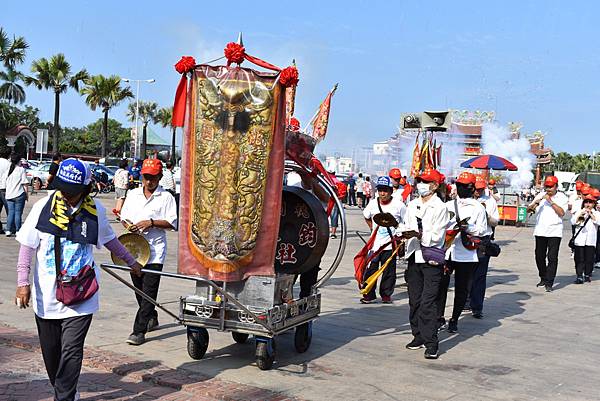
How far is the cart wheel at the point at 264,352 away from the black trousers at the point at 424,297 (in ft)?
5.66

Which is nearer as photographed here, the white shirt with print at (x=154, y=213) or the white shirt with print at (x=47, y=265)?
the white shirt with print at (x=47, y=265)

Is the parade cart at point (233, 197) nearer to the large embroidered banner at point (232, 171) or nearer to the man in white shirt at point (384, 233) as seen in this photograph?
the large embroidered banner at point (232, 171)

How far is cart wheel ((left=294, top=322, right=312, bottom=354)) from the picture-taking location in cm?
719

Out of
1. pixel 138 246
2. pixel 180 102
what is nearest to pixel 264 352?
pixel 138 246

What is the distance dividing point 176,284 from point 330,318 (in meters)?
2.76

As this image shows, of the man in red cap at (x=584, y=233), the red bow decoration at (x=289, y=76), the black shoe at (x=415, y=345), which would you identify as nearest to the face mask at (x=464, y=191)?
the black shoe at (x=415, y=345)

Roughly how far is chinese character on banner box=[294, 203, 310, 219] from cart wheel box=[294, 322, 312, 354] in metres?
1.05

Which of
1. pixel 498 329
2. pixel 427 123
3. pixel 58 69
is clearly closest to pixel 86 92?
pixel 58 69

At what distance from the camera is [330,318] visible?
30.0 feet

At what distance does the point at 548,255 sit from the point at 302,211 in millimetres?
7070

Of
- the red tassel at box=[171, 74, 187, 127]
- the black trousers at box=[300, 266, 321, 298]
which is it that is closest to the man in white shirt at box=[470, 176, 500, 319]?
the black trousers at box=[300, 266, 321, 298]

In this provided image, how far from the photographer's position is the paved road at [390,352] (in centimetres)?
630

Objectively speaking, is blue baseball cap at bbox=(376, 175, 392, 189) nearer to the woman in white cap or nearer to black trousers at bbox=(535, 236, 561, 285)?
black trousers at bbox=(535, 236, 561, 285)

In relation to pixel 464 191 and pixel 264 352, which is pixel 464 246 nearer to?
pixel 464 191
